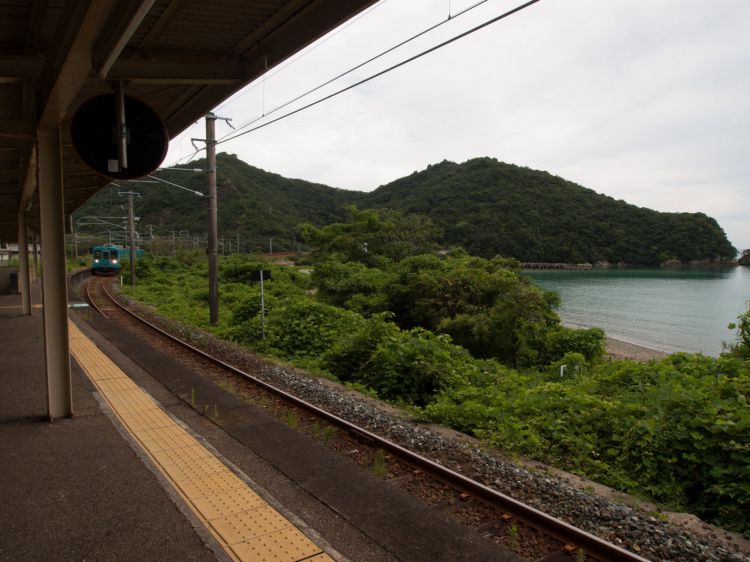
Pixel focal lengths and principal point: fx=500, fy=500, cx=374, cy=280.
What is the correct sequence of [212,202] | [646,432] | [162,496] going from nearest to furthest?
[162,496] → [646,432] → [212,202]

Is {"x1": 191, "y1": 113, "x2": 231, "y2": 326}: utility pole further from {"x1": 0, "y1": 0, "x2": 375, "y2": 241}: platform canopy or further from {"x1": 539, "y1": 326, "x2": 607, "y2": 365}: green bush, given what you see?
{"x1": 539, "y1": 326, "x2": 607, "y2": 365}: green bush

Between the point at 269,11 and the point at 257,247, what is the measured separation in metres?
63.6

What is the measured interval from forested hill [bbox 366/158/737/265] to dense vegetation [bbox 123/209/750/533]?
46985 millimetres

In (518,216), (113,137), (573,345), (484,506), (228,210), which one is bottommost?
(573,345)

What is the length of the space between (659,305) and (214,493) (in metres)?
43.5

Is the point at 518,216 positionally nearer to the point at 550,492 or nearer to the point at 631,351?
the point at 631,351

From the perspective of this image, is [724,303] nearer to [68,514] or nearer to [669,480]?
[669,480]

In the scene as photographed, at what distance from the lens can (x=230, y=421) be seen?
6066 millimetres

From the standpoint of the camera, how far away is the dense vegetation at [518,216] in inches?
2579

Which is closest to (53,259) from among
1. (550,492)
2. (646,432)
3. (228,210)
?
(550,492)

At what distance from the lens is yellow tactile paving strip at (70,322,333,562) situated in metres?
3.24

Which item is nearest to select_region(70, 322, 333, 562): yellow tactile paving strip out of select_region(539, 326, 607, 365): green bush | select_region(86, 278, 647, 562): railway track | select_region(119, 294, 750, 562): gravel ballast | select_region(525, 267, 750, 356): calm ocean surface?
select_region(86, 278, 647, 562): railway track

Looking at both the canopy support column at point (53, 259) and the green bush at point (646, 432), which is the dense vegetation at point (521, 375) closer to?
the green bush at point (646, 432)

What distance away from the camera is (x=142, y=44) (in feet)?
15.2
